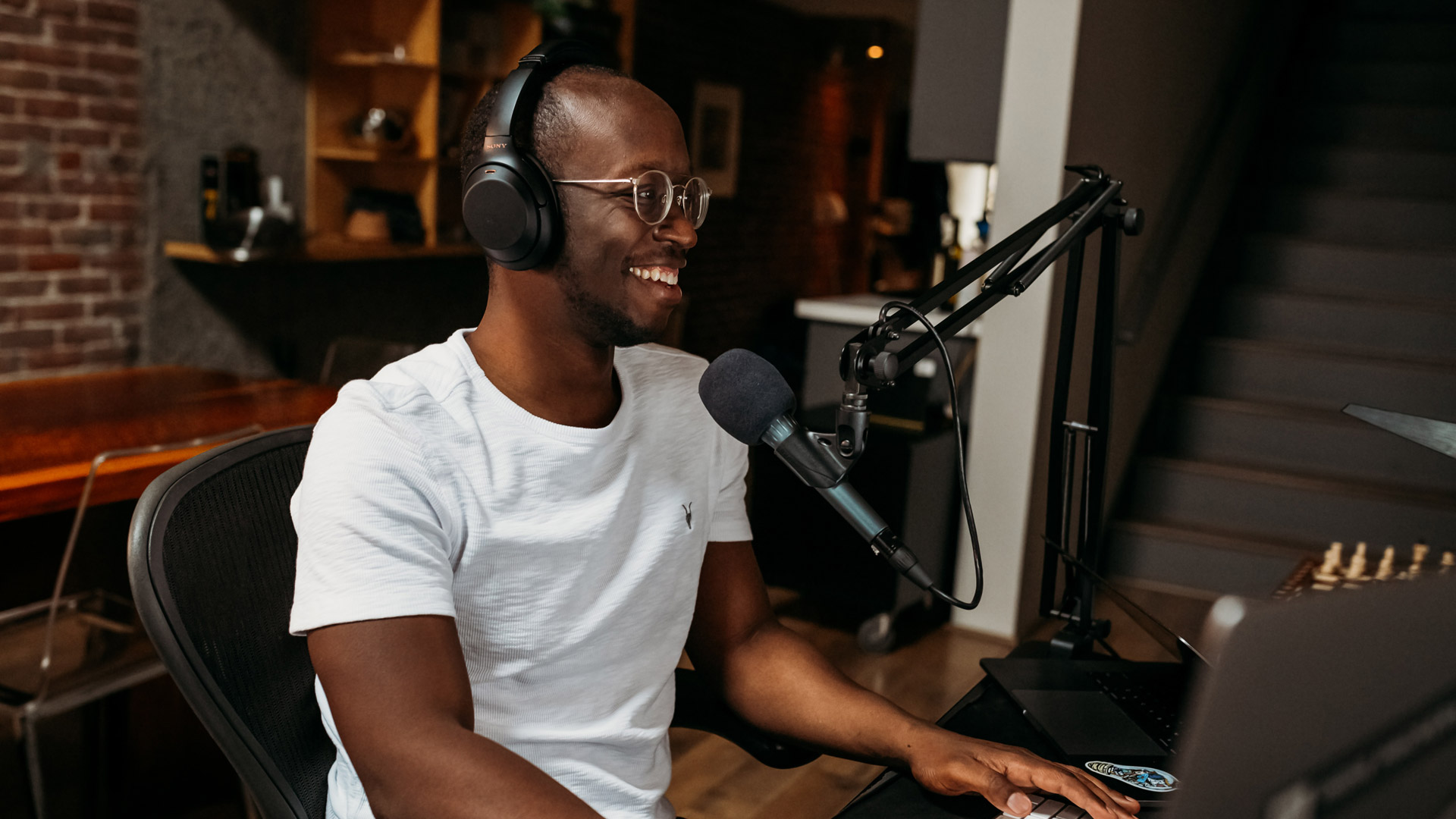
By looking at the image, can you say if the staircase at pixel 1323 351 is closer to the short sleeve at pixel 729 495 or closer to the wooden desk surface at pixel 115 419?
the wooden desk surface at pixel 115 419

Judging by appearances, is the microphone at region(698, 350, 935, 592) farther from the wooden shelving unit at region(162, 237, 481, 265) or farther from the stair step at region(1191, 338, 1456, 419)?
the stair step at region(1191, 338, 1456, 419)

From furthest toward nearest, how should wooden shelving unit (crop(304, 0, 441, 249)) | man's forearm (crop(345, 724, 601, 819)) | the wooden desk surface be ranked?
wooden shelving unit (crop(304, 0, 441, 249)) → the wooden desk surface → man's forearm (crop(345, 724, 601, 819))

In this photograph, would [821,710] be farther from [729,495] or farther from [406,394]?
[406,394]

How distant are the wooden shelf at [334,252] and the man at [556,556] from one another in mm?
2505

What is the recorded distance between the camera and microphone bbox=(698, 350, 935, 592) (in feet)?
2.84

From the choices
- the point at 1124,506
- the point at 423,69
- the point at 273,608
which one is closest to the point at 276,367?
the point at 423,69

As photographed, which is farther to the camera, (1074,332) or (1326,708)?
(1074,332)

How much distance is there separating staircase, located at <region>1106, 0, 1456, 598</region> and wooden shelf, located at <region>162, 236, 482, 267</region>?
8.26ft

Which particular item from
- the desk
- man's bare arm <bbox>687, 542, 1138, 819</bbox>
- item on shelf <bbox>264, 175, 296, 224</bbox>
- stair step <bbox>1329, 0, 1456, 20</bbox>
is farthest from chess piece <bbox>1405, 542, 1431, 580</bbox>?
item on shelf <bbox>264, 175, 296, 224</bbox>

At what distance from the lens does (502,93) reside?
105cm

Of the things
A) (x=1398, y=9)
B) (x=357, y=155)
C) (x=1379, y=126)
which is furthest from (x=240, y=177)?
(x=1398, y=9)

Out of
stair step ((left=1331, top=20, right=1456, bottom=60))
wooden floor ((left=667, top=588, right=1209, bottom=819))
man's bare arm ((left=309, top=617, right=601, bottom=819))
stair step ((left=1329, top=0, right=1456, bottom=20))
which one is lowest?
wooden floor ((left=667, top=588, right=1209, bottom=819))

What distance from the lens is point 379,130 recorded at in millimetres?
4242

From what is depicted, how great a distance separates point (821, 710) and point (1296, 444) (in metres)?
3.41
